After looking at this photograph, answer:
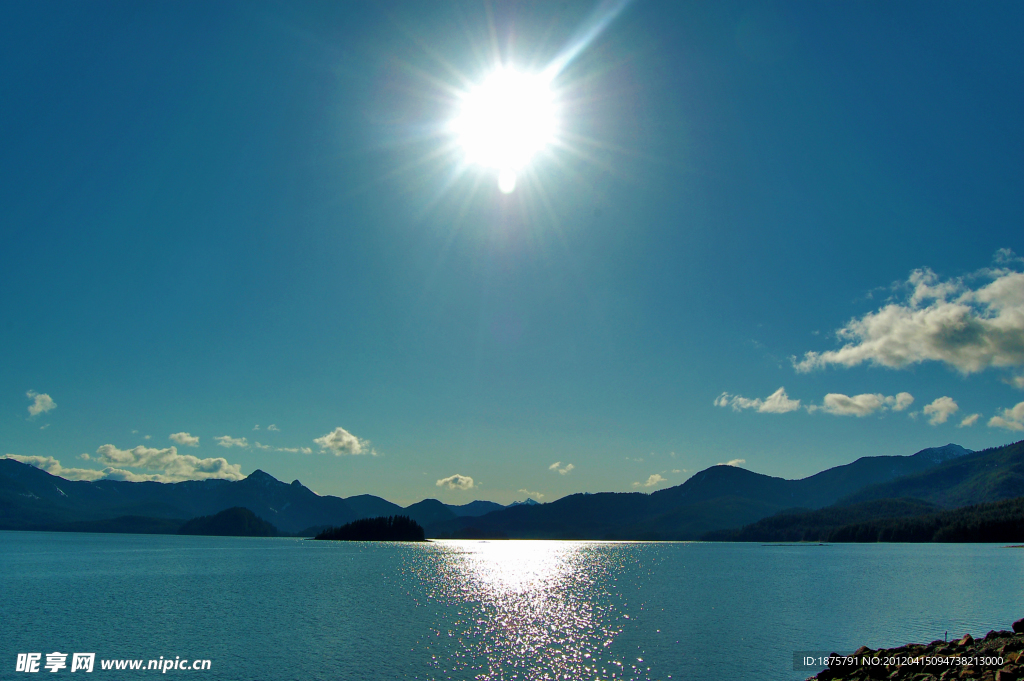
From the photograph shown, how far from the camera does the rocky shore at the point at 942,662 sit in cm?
3400

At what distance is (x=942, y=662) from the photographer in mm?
39375

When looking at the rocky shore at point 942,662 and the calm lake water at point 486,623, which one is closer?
Result: the rocky shore at point 942,662

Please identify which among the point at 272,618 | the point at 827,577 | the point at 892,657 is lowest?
the point at 827,577

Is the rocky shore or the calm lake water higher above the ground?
the rocky shore

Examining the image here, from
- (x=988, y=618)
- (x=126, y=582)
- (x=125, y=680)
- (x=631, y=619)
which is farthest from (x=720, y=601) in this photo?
(x=126, y=582)

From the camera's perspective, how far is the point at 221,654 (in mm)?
53344

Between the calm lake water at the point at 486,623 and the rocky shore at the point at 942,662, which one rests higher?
the rocky shore at the point at 942,662

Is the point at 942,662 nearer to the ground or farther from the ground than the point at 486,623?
farther from the ground

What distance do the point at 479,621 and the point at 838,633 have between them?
4393 cm

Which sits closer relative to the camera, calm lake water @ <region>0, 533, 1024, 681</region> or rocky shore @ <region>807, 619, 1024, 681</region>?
rocky shore @ <region>807, 619, 1024, 681</region>

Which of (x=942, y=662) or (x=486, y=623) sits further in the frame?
(x=486, y=623)

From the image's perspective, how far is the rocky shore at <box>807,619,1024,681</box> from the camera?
3400 centimetres

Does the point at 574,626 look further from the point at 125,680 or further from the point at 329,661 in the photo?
the point at 125,680

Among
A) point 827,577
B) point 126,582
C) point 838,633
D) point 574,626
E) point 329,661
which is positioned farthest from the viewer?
point 827,577
